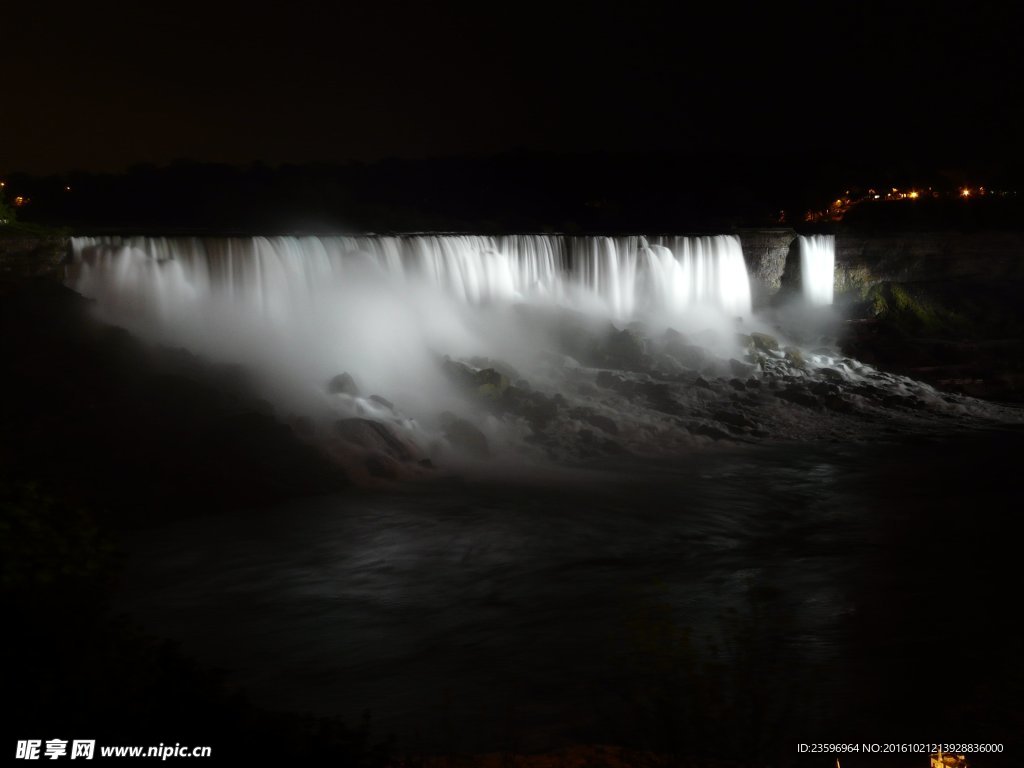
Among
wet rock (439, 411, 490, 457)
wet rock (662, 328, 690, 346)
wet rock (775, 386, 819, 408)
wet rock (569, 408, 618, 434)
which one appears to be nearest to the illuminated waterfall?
wet rock (439, 411, 490, 457)

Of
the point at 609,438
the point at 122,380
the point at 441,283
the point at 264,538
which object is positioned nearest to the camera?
the point at 264,538

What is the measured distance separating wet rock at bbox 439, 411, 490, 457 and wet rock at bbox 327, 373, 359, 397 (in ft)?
6.94

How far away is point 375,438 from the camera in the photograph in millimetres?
16953

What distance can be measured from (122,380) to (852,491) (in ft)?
40.8

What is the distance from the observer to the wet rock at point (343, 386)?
1931cm

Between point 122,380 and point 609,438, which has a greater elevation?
point 122,380

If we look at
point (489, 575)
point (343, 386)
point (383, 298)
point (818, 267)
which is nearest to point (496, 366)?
point (383, 298)

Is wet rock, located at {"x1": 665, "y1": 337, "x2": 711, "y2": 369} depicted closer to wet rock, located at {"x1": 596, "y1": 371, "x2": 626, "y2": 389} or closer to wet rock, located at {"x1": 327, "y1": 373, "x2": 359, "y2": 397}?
wet rock, located at {"x1": 596, "y1": 371, "x2": 626, "y2": 389}

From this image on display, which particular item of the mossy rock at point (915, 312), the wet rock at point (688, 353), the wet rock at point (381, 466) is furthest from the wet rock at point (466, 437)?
the mossy rock at point (915, 312)

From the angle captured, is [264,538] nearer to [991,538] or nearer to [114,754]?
[114,754]

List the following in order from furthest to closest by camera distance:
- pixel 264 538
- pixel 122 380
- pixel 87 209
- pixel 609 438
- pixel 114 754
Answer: pixel 87 209 → pixel 609 438 → pixel 122 380 → pixel 264 538 → pixel 114 754

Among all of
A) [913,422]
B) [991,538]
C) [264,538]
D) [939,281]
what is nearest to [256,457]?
[264,538]

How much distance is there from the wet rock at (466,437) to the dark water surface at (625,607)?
203 cm

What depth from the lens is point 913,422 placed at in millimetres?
21781
